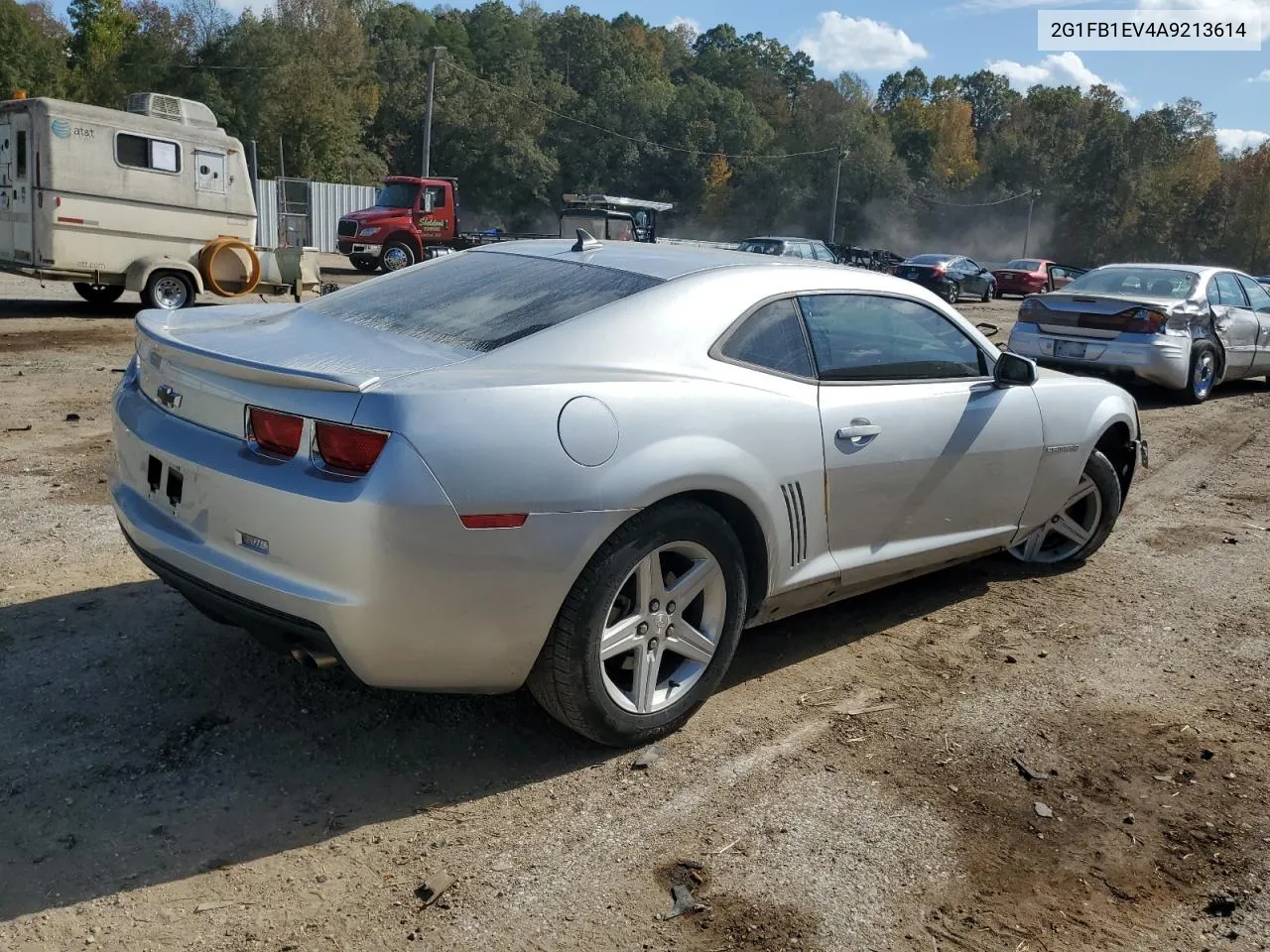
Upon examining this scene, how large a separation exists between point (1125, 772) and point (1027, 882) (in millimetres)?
819

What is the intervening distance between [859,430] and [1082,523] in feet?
7.25

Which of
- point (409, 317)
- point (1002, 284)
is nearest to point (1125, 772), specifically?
point (409, 317)

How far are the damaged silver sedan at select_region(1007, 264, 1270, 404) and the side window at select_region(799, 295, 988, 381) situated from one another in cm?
698

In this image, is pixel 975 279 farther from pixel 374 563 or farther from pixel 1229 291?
pixel 374 563

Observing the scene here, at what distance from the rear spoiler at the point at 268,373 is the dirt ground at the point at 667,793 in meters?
1.12

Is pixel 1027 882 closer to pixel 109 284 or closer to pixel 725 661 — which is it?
pixel 725 661

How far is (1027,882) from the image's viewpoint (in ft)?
9.69

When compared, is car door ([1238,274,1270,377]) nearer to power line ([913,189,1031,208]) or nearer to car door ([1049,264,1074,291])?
car door ([1049,264,1074,291])

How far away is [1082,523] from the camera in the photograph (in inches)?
220

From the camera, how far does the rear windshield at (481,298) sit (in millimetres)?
3510

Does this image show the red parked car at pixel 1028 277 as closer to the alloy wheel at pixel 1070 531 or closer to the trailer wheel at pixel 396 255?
the trailer wheel at pixel 396 255

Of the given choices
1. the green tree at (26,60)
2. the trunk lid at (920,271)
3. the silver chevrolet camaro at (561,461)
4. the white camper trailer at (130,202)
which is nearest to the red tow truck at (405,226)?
the trunk lid at (920,271)

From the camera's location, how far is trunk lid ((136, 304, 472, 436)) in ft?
9.71

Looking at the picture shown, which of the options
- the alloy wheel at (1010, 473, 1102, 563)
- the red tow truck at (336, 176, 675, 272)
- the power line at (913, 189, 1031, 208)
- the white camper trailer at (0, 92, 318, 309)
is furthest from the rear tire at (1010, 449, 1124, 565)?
the power line at (913, 189, 1031, 208)
